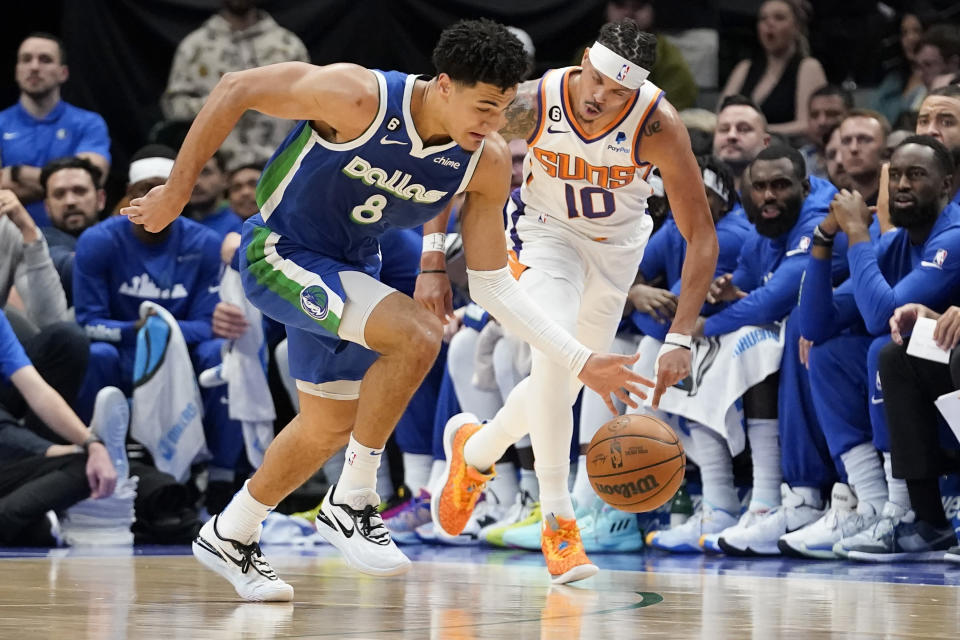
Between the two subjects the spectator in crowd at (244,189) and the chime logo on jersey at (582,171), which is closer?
the chime logo on jersey at (582,171)

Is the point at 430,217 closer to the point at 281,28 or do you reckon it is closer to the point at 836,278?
the point at 836,278

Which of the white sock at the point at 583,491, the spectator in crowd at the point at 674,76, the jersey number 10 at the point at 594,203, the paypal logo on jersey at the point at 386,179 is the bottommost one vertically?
the white sock at the point at 583,491

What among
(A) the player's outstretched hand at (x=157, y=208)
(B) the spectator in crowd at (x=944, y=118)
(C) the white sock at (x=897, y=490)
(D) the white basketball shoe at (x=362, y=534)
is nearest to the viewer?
(A) the player's outstretched hand at (x=157, y=208)

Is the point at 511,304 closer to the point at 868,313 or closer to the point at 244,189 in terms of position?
the point at 868,313

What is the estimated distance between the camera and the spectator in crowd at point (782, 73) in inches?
332

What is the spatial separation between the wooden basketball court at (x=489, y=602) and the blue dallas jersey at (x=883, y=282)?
1.00 metres

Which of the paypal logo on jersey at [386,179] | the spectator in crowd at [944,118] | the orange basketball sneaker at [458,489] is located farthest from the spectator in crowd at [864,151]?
the paypal logo on jersey at [386,179]

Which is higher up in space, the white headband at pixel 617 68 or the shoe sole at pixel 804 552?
the white headband at pixel 617 68

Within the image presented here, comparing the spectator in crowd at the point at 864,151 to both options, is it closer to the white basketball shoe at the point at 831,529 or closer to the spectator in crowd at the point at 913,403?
the spectator in crowd at the point at 913,403

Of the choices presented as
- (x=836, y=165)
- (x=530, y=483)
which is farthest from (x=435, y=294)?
(x=836, y=165)

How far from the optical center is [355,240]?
417 cm

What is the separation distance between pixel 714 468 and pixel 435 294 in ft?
7.36

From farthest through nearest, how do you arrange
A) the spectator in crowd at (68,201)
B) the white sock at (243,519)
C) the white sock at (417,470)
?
the spectator in crowd at (68,201) < the white sock at (417,470) < the white sock at (243,519)

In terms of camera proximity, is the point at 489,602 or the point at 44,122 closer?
the point at 489,602
